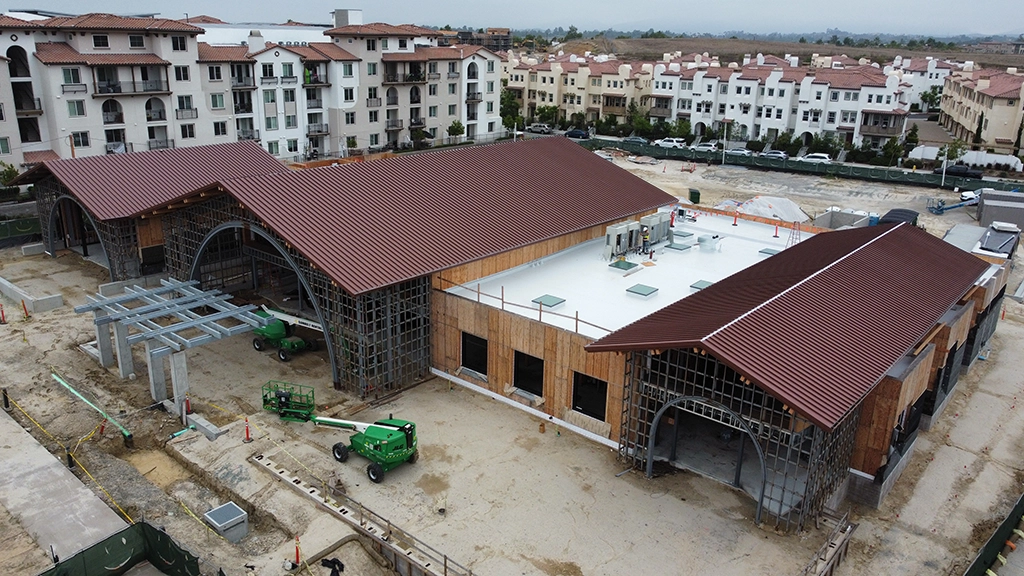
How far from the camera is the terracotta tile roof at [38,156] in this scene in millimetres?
58812

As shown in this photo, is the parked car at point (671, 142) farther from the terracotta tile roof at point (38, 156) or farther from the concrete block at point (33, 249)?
the concrete block at point (33, 249)

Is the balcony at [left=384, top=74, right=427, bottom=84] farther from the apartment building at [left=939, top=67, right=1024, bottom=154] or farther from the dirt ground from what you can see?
the apartment building at [left=939, top=67, right=1024, bottom=154]

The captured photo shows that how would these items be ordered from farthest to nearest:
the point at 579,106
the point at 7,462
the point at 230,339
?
the point at 579,106 → the point at 230,339 → the point at 7,462

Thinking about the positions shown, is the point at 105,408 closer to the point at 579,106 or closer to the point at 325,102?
the point at 325,102

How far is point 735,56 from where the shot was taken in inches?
7746

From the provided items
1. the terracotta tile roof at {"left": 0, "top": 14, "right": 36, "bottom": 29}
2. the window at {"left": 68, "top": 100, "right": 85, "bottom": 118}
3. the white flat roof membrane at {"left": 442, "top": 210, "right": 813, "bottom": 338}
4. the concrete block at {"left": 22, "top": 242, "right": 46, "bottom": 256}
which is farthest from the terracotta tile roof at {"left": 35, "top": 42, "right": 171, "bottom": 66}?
the white flat roof membrane at {"left": 442, "top": 210, "right": 813, "bottom": 338}

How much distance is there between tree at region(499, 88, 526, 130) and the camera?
102 meters

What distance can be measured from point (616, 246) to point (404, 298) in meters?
11.6

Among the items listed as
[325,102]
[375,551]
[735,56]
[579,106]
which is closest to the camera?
[375,551]

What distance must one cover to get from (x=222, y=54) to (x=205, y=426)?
170 ft

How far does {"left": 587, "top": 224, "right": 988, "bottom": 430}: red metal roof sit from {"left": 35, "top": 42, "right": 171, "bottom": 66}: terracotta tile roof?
53858 mm

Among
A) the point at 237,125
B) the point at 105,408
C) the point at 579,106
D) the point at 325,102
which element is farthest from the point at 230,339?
the point at 579,106

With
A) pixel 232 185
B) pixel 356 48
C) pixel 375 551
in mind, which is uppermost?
pixel 356 48

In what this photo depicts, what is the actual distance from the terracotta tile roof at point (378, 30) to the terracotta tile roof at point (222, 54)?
447 inches
